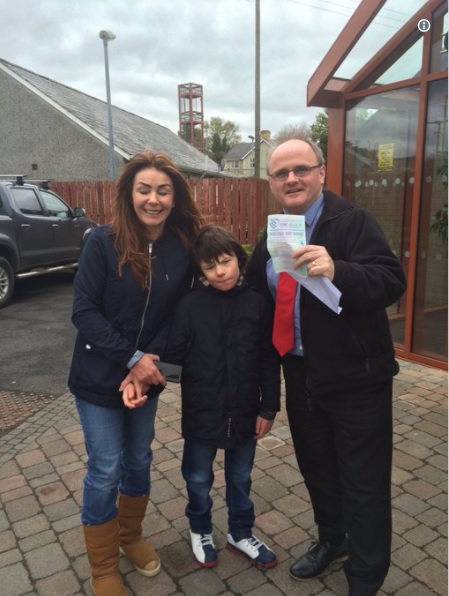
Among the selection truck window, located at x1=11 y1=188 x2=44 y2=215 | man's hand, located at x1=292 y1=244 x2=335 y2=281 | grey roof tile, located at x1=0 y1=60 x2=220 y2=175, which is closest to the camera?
man's hand, located at x1=292 y1=244 x2=335 y2=281

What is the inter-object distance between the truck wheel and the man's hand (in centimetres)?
753

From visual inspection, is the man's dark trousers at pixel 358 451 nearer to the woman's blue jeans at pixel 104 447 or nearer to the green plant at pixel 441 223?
the woman's blue jeans at pixel 104 447

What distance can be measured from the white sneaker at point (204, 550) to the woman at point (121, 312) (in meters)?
0.39

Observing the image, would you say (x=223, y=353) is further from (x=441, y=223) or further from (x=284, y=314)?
(x=441, y=223)

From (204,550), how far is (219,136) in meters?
76.1

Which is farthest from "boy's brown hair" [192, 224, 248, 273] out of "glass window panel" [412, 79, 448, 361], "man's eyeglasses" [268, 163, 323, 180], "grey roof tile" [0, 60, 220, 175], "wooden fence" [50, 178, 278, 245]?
"grey roof tile" [0, 60, 220, 175]

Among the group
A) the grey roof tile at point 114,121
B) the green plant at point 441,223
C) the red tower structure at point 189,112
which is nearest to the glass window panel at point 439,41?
the green plant at point 441,223

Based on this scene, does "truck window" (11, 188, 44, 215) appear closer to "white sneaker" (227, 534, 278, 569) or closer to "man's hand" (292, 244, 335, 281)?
"white sneaker" (227, 534, 278, 569)

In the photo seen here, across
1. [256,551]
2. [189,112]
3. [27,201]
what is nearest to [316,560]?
[256,551]

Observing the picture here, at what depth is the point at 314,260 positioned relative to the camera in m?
1.64

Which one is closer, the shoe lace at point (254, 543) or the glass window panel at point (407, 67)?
the shoe lace at point (254, 543)

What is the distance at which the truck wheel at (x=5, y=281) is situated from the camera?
26.7 ft

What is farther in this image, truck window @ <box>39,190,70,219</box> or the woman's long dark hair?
truck window @ <box>39,190,70,219</box>

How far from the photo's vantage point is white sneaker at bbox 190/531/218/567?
2.45 metres
